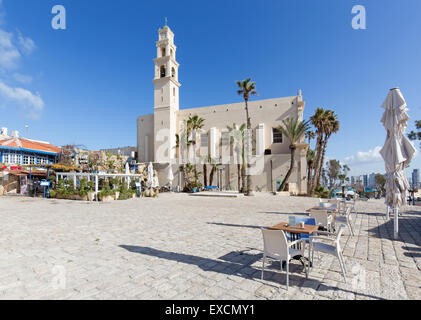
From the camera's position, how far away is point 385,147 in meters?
5.98

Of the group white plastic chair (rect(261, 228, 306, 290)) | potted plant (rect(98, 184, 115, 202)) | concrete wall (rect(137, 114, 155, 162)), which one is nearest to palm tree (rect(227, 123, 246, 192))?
concrete wall (rect(137, 114, 155, 162))

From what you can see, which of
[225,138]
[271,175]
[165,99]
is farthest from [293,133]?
[165,99]

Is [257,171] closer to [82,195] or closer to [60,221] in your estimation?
[82,195]

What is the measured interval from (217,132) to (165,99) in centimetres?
803

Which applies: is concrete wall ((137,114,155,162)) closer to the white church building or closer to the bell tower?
the white church building

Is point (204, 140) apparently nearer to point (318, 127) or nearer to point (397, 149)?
point (318, 127)

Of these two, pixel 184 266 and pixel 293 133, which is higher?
pixel 293 133

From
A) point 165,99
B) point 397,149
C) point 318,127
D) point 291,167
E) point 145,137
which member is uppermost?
point 165,99

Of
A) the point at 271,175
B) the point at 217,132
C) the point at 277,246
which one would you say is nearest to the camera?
the point at 277,246

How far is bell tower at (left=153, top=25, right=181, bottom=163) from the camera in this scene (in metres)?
28.5

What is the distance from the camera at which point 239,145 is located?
2500 centimetres

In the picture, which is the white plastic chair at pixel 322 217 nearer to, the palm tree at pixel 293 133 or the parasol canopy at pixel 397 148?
the parasol canopy at pixel 397 148
